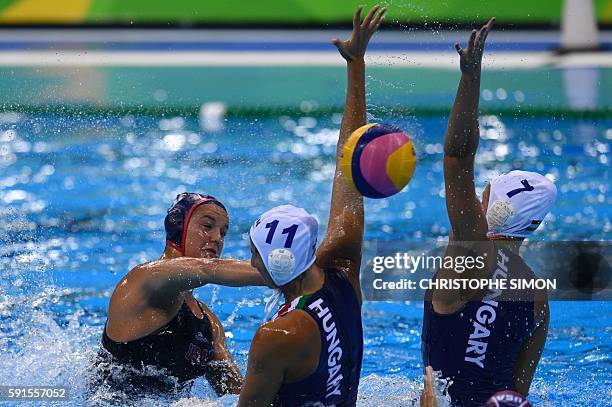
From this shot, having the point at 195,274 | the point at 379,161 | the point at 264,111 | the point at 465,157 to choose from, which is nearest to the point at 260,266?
the point at 195,274

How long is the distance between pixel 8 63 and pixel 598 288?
762cm

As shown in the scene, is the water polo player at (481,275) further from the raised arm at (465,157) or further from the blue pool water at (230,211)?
the blue pool water at (230,211)

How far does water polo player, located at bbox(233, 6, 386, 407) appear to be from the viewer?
106 inches

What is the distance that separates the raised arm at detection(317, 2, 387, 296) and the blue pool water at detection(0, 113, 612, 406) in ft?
2.98

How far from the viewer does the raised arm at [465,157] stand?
113 inches

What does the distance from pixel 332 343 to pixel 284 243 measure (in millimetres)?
341

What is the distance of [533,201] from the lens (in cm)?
302

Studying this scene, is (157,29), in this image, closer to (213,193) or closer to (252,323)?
(213,193)

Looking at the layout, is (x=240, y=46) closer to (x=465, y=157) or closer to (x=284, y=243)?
(x=465, y=157)

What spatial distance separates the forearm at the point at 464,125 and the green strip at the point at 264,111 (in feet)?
19.8

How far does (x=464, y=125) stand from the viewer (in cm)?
289

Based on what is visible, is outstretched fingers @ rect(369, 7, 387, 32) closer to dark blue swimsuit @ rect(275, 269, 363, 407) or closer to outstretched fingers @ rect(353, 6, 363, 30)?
outstretched fingers @ rect(353, 6, 363, 30)

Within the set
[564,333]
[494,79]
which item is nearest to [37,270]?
[564,333]

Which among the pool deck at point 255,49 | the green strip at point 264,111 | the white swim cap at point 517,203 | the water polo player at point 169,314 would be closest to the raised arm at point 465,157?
the white swim cap at point 517,203
